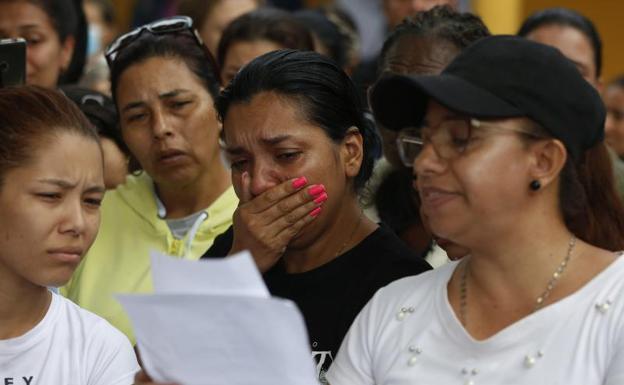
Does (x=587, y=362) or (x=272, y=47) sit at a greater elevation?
(x=587, y=362)

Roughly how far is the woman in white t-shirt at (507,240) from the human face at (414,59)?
1199 millimetres

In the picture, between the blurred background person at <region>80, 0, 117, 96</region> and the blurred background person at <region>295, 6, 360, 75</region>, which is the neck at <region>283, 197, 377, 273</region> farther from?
the blurred background person at <region>80, 0, 117, 96</region>

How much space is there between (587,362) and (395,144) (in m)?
1.57

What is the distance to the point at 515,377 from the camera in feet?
8.49

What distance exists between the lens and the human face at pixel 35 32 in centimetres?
530

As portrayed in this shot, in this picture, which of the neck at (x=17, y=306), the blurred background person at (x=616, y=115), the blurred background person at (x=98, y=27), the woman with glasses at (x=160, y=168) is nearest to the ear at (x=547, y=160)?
the neck at (x=17, y=306)

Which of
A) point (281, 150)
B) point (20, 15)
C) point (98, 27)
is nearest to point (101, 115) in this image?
point (20, 15)

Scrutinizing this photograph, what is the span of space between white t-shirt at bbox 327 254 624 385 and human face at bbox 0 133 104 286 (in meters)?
0.73

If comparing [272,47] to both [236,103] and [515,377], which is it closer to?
[236,103]

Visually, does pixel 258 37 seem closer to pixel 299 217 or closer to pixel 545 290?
pixel 299 217

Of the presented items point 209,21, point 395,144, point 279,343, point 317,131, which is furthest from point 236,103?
point 209,21

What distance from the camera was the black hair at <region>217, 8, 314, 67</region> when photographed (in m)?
5.13

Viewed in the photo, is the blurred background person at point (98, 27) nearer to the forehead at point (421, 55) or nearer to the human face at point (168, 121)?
the human face at point (168, 121)

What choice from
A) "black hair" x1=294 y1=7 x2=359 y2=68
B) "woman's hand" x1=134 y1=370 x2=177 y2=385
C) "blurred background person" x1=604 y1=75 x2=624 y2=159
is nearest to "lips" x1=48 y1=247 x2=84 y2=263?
"woman's hand" x1=134 y1=370 x2=177 y2=385
